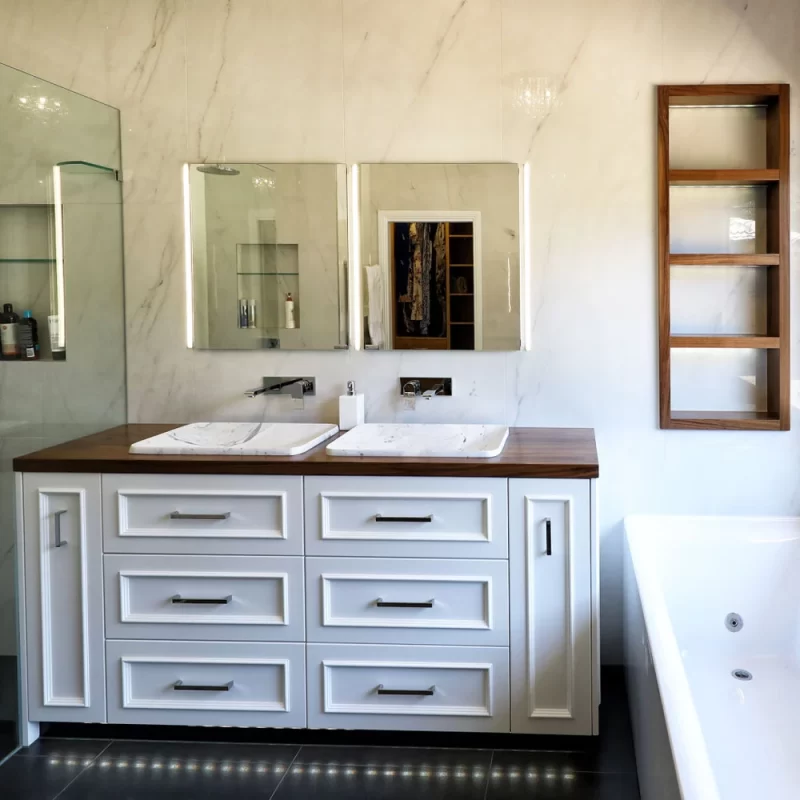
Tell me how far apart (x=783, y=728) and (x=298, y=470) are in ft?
4.85

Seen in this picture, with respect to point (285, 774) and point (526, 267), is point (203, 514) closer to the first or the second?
point (285, 774)

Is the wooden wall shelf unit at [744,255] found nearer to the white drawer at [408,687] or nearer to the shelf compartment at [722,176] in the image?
the shelf compartment at [722,176]

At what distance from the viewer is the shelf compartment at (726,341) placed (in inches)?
120

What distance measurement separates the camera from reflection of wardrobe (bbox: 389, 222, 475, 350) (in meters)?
3.16

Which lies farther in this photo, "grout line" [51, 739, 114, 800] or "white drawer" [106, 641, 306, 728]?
"white drawer" [106, 641, 306, 728]

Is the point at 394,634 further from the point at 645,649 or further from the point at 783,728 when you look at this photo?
the point at 783,728

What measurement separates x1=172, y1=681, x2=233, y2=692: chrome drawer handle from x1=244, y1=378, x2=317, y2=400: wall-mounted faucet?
39.2 inches

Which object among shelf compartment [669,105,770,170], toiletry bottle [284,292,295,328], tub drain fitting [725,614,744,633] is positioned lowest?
tub drain fitting [725,614,744,633]

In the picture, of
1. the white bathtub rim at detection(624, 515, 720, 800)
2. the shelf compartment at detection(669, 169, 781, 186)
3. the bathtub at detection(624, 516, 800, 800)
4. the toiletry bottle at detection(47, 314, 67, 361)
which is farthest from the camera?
the shelf compartment at detection(669, 169, 781, 186)

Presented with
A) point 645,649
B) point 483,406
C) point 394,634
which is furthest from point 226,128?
point 645,649

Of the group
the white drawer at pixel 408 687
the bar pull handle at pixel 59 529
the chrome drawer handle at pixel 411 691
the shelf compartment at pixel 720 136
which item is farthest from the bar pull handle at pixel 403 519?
the shelf compartment at pixel 720 136

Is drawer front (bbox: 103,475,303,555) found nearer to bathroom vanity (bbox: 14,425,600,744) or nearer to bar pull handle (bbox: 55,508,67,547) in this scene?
bathroom vanity (bbox: 14,425,600,744)

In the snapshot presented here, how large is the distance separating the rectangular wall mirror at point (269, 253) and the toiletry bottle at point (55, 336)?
21.8 inches

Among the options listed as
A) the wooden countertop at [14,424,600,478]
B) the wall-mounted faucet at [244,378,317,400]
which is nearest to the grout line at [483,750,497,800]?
the wooden countertop at [14,424,600,478]
